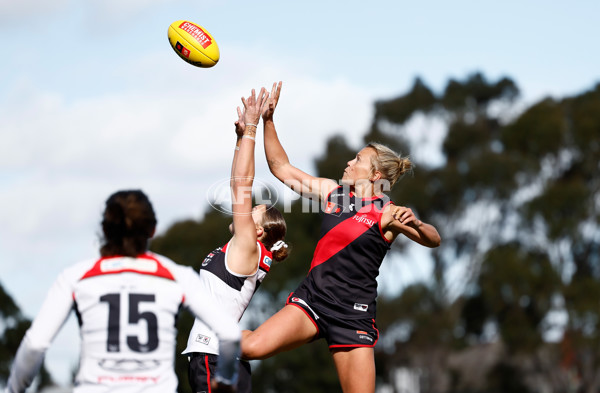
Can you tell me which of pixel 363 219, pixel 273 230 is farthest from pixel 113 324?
pixel 363 219

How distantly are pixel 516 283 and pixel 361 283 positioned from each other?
27.9 meters

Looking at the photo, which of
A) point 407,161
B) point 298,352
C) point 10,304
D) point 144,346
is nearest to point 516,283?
point 298,352

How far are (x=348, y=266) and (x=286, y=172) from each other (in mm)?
1142

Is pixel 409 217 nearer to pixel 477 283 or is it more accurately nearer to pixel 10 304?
pixel 10 304

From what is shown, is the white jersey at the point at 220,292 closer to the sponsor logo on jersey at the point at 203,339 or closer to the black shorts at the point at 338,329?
the sponsor logo on jersey at the point at 203,339

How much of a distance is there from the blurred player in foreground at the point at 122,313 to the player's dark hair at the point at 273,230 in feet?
7.74

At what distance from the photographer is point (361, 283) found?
20.5 ft

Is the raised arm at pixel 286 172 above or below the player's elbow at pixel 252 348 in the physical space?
above

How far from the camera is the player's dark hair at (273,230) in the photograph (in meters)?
6.14

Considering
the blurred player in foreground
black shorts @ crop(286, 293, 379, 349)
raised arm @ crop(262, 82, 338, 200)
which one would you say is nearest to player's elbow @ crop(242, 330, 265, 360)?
black shorts @ crop(286, 293, 379, 349)

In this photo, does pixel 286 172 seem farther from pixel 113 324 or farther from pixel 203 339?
pixel 113 324

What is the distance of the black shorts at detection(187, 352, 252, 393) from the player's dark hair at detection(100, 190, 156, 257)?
1857 millimetres

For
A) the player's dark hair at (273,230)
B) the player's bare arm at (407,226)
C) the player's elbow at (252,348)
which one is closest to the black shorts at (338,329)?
the player's dark hair at (273,230)

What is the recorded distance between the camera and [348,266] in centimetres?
621
